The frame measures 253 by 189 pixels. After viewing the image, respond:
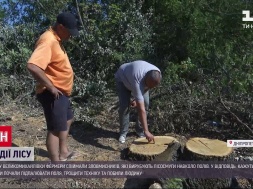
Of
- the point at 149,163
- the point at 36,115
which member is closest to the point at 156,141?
the point at 149,163

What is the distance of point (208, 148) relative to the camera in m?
4.71

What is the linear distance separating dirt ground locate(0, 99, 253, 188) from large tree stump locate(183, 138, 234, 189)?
370mm

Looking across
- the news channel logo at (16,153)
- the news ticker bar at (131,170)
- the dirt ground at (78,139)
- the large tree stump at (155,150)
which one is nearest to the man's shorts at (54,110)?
the news ticker bar at (131,170)

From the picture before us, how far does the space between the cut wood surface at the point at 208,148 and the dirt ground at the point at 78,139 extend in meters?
0.40

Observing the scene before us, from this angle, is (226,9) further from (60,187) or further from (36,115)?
(60,187)

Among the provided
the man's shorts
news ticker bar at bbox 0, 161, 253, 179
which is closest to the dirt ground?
news ticker bar at bbox 0, 161, 253, 179

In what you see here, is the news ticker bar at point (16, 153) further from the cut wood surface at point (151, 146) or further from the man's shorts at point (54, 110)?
the cut wood surface at point (151, 146)

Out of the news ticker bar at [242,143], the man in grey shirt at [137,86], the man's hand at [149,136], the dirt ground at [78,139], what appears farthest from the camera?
the news ticker bar at [242,143]

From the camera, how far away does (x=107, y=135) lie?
6.05 meters

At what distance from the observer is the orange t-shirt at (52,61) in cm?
420

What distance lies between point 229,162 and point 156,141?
33.8 inches

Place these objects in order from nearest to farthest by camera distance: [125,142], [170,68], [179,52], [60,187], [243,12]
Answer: [60,187], [125,142], [243,12], [170,68], [179,52]

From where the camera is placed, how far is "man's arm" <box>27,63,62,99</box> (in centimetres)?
415

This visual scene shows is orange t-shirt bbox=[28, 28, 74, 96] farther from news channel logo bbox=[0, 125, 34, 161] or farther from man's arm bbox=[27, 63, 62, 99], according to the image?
news channel logo bbox=[0, 125, 34, 161]
